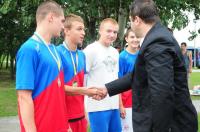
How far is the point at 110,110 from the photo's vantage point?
21.8 feet

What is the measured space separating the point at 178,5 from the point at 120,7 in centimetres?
209

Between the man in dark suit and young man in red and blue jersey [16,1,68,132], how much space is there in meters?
0.77

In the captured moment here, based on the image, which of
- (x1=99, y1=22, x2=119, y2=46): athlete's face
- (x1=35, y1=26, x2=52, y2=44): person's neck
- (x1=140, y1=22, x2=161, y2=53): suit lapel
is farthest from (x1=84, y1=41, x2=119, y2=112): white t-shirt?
(x1=140, y1=22, x2=161, y2=53): suit lapel

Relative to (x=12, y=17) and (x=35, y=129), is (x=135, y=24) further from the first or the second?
(x=12, y=17)

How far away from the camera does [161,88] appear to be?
4074mm

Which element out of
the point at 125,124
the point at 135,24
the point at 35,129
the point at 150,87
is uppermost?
the point at 135,24

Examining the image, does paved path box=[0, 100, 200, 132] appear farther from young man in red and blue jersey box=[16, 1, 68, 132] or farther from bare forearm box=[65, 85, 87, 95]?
young man in red and blue jersey box=[16, 1, 68, 132]

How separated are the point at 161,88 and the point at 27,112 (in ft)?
4.14

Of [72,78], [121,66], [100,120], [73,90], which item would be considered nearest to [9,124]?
[121,66]

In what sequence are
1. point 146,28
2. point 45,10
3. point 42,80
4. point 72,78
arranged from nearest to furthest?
point 42,80 < point 146,28 < point 45,10 < point 72,78

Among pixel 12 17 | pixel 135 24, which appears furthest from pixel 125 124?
pixel 12 17

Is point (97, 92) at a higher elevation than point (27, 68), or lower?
lower

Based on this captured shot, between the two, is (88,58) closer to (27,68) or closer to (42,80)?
(42,80)

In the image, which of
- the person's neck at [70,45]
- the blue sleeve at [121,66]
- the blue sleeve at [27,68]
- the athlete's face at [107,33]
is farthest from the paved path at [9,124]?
the blue sleeve at [27,68]
